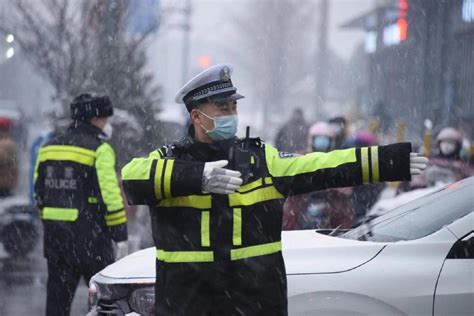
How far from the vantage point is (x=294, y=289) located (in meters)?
4.29

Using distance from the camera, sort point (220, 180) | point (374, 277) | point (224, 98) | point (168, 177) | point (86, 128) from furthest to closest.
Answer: point (86, 128) → point (374, 277) → point (224, 98) → point (168, 177) → point (220, 180)

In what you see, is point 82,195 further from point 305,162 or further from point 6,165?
point 6,165

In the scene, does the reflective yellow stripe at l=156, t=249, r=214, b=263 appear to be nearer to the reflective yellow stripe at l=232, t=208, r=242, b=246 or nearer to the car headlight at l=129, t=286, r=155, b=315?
the reflective yellow stripe at l=232, t=208, r=242, b=246

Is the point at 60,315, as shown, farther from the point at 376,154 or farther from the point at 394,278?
the point at 376,154

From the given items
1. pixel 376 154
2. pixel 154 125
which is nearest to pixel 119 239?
pixel 376 154

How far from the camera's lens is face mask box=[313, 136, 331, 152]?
834 cm

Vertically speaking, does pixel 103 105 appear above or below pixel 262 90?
below

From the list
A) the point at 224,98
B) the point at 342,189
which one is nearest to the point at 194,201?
the point at 224,98

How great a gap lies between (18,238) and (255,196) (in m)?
7.43

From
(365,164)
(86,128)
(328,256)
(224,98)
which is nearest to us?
(365,164)

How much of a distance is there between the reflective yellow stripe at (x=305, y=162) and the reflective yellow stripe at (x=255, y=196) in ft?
0.24

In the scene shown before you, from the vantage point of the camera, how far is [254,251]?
12.0ft

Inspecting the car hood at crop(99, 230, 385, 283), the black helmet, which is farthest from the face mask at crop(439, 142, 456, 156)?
the car hood at crop(99, 230, 385, 283)

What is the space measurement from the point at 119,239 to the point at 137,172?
2823 mm
